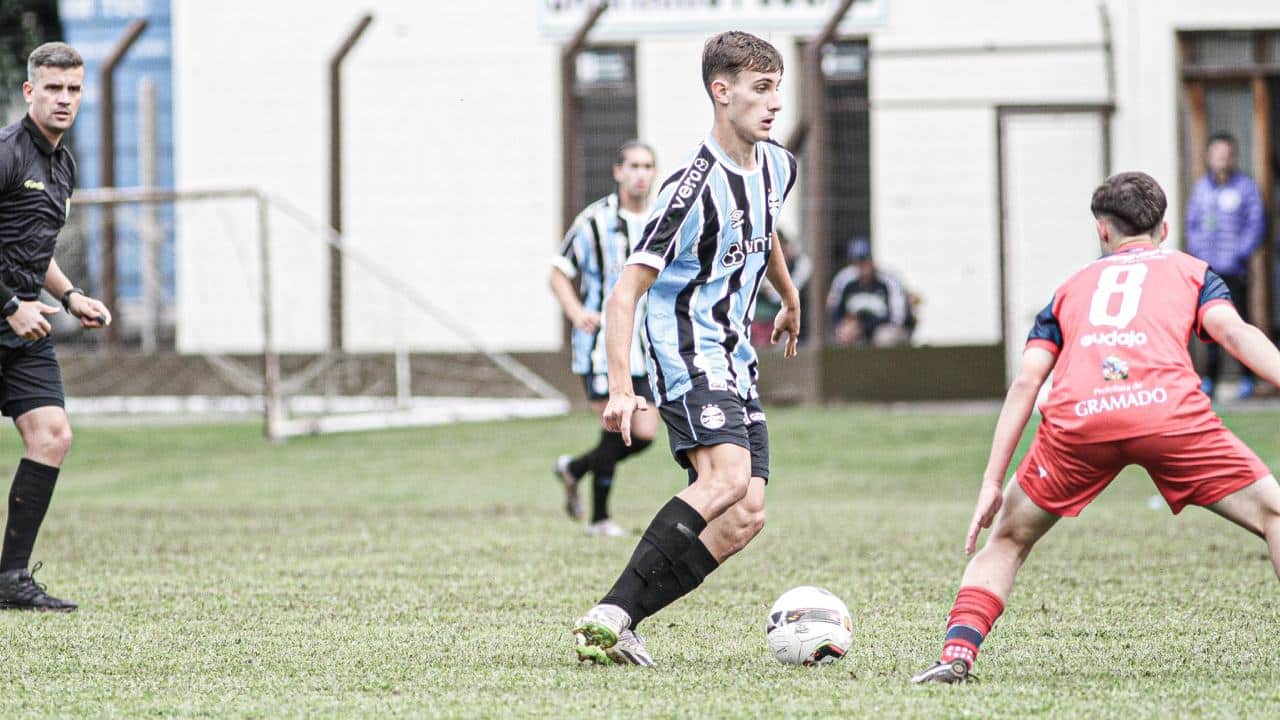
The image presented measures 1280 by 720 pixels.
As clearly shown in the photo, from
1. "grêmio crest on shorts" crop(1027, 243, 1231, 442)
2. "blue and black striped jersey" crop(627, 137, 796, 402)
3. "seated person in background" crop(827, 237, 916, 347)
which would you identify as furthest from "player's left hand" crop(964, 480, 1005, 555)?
"seated person in background" crop(827, 237, 916, 347)

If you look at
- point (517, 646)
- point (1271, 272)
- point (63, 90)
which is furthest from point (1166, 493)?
point (1271, 272)

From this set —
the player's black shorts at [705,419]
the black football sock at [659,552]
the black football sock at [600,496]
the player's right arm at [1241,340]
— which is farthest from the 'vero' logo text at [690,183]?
the black football sock at [600,496]

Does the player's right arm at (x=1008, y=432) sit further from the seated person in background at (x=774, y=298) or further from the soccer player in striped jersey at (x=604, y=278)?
the seated person in background at (x=774, y=298)

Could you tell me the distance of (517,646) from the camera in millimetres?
5363

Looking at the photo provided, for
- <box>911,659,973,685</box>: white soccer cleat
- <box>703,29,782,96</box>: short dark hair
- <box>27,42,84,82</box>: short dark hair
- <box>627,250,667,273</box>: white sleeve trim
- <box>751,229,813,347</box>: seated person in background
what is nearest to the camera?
<box>911,659,973,685</box>: white soccer cleat

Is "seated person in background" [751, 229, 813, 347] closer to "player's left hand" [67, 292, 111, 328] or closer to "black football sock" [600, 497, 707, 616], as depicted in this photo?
"player's left hand" [67, 292, 111, 328]

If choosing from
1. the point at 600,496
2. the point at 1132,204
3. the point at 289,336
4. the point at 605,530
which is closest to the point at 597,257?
the point at 600,496

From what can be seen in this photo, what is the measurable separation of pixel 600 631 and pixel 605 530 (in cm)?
414

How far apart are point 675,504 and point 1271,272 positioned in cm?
1282

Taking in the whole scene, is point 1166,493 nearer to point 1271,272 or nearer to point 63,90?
point 63,90

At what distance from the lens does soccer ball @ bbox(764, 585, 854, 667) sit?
4988 mm

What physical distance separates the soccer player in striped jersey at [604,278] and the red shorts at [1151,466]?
417cm

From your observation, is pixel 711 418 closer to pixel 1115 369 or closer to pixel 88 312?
pixel 1115 369

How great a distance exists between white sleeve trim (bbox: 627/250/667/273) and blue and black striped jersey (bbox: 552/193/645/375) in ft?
12.4
